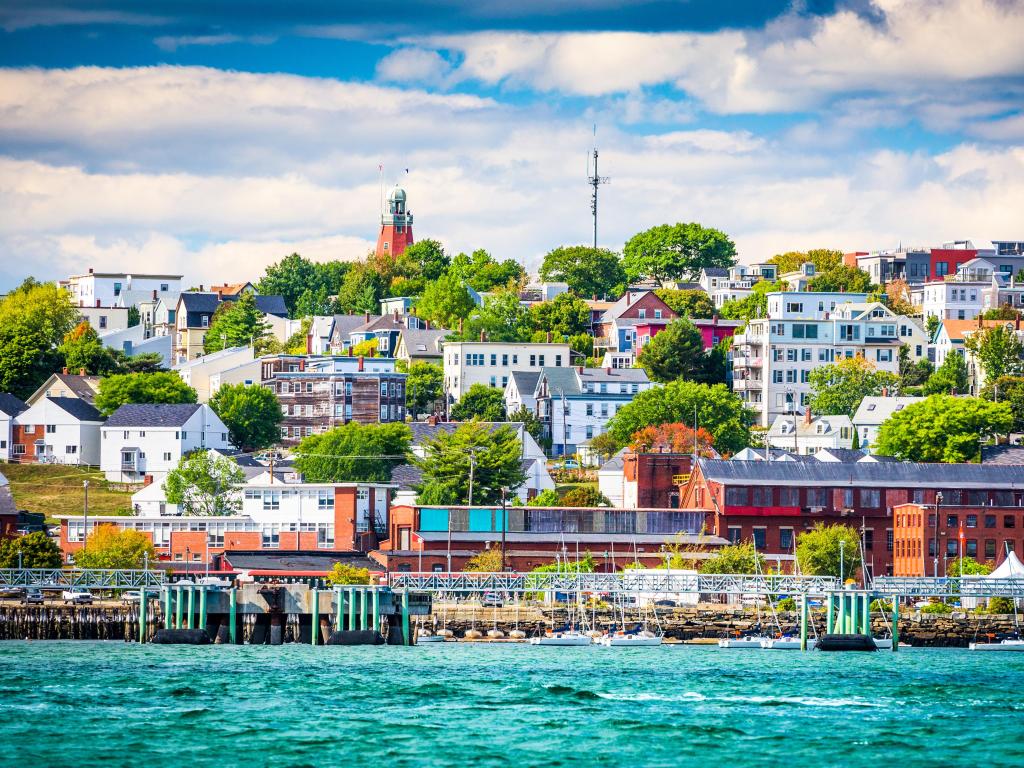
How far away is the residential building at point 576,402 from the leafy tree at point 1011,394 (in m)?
25.5

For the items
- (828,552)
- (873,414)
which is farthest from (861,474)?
(873,414)

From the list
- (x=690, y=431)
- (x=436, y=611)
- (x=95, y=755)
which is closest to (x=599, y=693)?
(x=95, y=755)

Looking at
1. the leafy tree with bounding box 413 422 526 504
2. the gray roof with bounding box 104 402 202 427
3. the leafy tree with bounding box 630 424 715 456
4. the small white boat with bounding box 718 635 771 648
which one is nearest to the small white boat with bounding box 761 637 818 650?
the small white boat with bounding box 718 635 771 648

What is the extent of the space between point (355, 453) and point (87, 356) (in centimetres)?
3722

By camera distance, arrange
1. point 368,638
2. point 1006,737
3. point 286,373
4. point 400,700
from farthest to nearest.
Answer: point 286,373 < point 368,638 < point 400,700 < point 1006,737

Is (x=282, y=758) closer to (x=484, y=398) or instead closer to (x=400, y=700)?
(x=400, y=700)

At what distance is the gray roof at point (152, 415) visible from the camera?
144375mm

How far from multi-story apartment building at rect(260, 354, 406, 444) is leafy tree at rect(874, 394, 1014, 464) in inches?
1452

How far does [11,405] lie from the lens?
15100cm

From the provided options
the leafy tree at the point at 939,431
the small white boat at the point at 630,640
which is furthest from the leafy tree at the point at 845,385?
the small white boat at the point at 630,640

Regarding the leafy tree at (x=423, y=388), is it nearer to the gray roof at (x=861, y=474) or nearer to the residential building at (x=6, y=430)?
the residential building at (x=6, y=430)

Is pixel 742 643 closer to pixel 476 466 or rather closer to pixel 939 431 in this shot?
pixel 476 466

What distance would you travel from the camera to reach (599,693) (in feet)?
254

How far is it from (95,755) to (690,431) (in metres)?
84.8
